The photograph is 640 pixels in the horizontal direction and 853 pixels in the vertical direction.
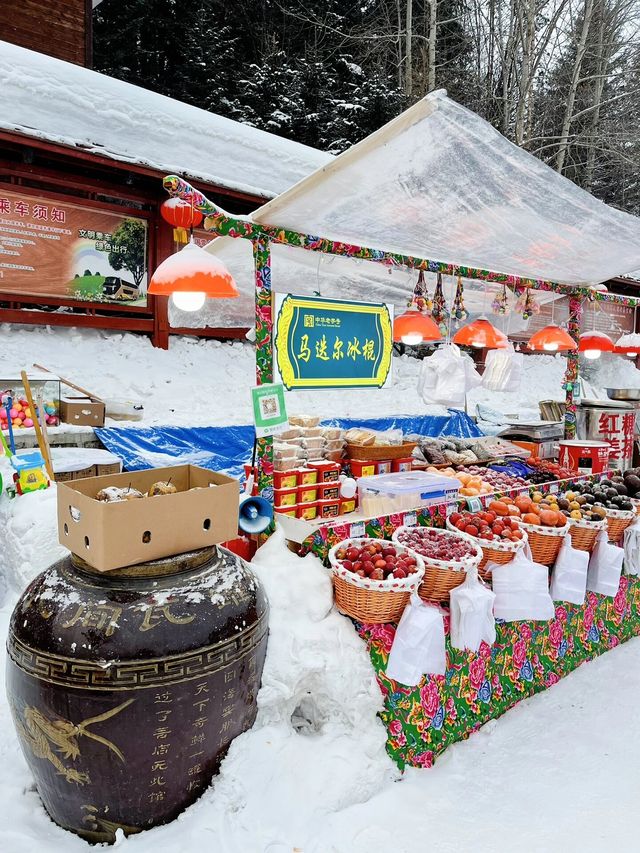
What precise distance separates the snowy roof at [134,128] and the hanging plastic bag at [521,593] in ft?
27.3

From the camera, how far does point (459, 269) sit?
16.1 feet

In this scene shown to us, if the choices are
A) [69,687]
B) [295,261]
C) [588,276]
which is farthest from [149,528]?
[588,276]

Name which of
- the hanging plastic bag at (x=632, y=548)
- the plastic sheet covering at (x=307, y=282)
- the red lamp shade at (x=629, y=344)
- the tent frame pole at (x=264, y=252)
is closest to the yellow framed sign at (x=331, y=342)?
the tent frame pole at (x=264, y=252)

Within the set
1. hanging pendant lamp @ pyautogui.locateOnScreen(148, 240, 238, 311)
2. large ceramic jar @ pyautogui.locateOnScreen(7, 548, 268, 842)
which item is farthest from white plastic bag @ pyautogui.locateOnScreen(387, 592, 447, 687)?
hanging pendant lamp @ pyautogui.locateOnScreen(148, 240, 238, 311)

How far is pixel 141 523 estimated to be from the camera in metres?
2.33

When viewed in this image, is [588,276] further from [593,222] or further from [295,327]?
[295,327]

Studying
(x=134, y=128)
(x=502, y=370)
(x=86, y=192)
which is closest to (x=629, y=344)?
(x=502, y=370)

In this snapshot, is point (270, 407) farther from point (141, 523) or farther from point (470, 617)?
point (470, 617)

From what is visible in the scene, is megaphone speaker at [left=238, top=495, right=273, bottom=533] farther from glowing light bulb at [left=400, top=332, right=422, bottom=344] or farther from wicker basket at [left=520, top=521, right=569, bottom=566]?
glowing light bulb at [left=400, top=332, right=422, bottom=344]

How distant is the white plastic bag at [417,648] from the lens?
2879 mm

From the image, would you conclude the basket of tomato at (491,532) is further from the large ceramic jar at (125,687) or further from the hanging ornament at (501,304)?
the hanging ornament at (501,304)

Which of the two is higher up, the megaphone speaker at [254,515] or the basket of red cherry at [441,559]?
the megaphone speaker at [254,515]

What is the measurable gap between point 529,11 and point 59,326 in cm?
1373

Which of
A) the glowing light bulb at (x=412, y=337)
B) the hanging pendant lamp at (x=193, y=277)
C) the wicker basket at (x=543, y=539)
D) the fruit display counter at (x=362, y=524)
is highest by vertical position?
the hanging pendant lamp at (x=193, y=277)
